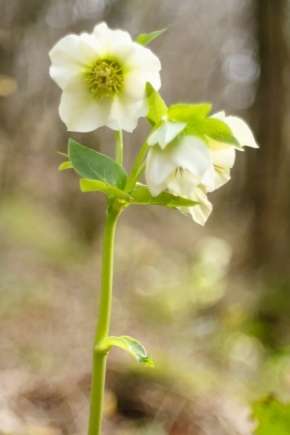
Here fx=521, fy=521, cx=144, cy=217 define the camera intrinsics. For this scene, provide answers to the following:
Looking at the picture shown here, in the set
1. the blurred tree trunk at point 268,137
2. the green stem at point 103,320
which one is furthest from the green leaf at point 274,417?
the blurred tree trunk at point 268,137

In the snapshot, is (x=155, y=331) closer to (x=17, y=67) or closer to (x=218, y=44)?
(x=17, y=67)

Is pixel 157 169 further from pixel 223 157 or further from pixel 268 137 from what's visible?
pixel 268 137

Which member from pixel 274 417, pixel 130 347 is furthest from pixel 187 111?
pixel 274 417

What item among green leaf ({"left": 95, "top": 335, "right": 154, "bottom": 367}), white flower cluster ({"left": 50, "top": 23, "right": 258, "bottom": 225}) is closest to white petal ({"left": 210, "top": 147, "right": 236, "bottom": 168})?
white flower cluster ({"left": 50, "top": 23, "right": 258, "bottom": 225})

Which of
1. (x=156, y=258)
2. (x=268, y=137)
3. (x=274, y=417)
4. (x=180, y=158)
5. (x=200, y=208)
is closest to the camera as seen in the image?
(x=180, y=158)

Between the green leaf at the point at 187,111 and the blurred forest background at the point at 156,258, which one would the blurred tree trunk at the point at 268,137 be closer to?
the blurred forest background at the point at 156,258

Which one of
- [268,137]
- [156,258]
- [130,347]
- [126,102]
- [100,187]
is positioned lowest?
[130,347]

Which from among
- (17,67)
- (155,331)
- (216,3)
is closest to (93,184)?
(155,331)

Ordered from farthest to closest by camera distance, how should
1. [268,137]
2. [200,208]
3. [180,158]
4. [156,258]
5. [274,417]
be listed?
[156,258]
[268,137]
[274,417]
[200,208]
[180,158]
